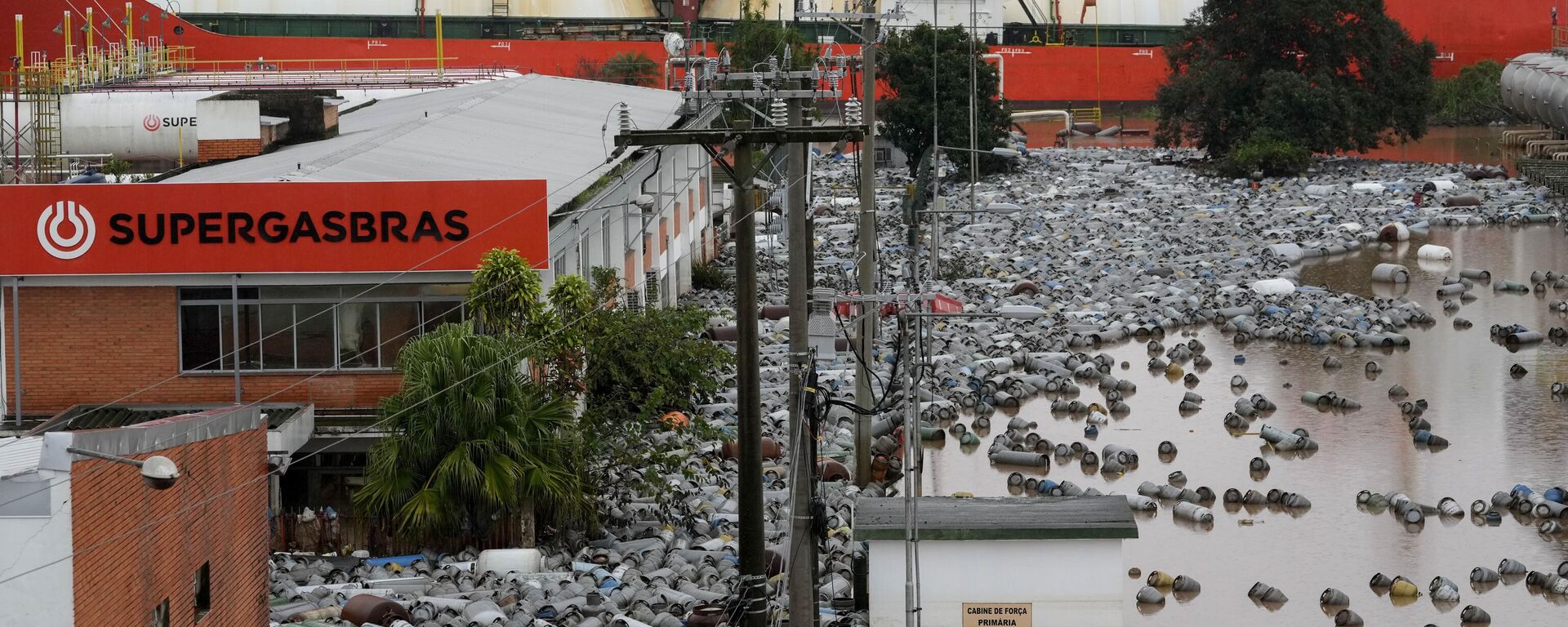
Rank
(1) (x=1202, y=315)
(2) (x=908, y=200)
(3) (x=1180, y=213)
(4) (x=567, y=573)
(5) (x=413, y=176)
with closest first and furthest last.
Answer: (4) (x=567, y=573)
(5) (x=413, y=176)
(1) (x=1202, y=315)
(2) (x=908, y=200)
(3) (x=1180, y=213)

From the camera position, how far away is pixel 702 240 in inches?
1247

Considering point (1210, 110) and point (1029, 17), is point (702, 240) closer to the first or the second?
point (1210, 110)

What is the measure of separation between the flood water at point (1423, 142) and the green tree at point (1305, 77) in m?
3.32

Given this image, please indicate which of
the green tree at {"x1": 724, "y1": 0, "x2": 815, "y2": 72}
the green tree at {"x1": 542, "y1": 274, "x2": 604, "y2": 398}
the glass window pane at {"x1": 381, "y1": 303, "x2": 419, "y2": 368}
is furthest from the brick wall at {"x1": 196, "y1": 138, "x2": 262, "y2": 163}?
the green tree at {"x1": 724, "y1": 0, "x2": 815, "y2": 72}

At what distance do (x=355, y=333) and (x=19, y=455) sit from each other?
6.74 m

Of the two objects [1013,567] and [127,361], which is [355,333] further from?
[1013,567]

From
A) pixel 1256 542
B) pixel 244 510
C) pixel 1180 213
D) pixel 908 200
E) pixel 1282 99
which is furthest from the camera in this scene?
pixel 1282 99

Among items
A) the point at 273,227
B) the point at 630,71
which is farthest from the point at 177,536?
the point at 630,71

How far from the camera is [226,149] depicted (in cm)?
2142

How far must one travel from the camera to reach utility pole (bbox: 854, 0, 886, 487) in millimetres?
16781

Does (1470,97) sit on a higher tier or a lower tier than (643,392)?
higher

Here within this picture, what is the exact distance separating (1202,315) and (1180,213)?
11.4 meters

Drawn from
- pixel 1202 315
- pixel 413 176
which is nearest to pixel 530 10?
pixel 1202 315

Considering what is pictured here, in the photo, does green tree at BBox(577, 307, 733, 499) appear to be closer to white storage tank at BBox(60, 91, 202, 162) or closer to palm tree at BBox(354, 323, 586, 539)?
palm tree at BBox(354, 323, 586, 539)
